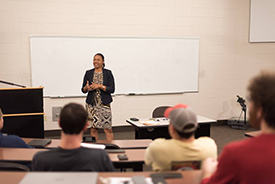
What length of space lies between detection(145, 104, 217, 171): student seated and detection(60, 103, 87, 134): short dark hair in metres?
0.47

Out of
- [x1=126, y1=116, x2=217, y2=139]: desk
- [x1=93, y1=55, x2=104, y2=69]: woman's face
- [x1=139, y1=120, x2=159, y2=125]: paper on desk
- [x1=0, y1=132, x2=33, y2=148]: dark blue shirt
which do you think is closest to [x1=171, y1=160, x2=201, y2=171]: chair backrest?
[x1=0, y1=132, x2=33, y2=148]: dark blue shirt

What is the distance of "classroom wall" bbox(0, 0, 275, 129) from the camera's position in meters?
5.58

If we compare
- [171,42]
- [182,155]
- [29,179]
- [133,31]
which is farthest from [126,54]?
[29,179]

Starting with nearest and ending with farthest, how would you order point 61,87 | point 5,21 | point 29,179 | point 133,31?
point 29,179 → point 5,21 → point 61,87 → point 133,31

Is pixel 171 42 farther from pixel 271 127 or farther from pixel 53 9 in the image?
pixel 271 127

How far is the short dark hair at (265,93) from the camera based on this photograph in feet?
3.95

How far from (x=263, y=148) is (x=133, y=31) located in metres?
5.27

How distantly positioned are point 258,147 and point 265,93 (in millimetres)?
221

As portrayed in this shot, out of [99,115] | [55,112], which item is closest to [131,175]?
[99,115]

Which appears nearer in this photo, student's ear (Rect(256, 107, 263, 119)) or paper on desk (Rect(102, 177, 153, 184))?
student's ear (Rect(256, 107, 263, 119))

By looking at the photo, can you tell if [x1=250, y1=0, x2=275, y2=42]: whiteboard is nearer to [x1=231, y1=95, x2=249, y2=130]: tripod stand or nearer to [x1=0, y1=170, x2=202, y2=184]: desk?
[x1=231, y1=95, x2=249, y2=130]: tripod stand

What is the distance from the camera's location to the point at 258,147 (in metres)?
1.22

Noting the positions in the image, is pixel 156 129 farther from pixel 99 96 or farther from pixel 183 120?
pixel 183 120

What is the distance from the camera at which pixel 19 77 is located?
18.5 ft
